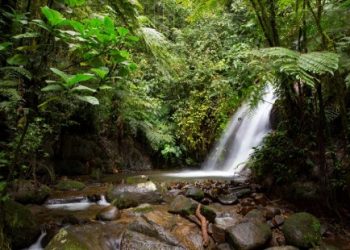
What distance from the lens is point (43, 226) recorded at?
3664 mm

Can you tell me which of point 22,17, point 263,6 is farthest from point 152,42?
point 22,17

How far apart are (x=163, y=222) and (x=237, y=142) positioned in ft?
15.0

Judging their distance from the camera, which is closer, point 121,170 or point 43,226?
point 43,226

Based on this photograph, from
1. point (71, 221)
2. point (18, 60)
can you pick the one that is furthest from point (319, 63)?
point (71, 221)

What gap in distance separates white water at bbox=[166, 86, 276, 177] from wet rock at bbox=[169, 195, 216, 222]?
10.4ft

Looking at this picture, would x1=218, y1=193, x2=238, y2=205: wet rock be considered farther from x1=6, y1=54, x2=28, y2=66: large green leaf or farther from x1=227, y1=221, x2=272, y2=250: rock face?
x1=6, y1=54, x2=28, y2=66: large green leaf

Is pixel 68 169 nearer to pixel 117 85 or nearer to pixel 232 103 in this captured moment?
pixel 117 85

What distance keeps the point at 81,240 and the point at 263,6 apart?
349cm

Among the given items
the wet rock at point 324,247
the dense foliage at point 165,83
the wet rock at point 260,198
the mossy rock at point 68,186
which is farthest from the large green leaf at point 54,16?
the mossy rock at point 68,186

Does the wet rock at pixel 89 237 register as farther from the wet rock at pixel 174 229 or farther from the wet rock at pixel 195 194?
the wet rock at pixel 195 194

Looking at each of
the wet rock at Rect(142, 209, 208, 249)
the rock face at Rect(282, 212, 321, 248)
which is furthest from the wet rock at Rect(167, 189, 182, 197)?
the rock face at Rect(282, 212, 321, 248)

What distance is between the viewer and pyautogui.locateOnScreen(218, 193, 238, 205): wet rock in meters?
4.72

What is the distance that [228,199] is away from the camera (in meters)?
4.80

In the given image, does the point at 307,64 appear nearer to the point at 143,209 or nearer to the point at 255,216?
the point at 255,216
